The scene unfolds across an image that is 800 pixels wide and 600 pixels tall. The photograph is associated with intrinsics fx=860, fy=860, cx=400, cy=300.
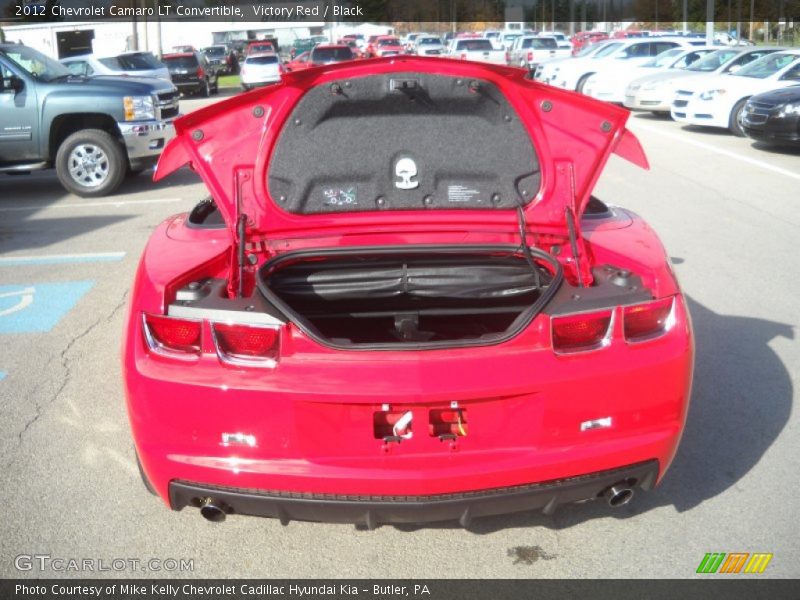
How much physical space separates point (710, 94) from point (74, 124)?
11.3 m

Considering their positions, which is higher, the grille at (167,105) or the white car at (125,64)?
the white car at (125,64)

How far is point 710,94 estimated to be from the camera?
16.2 meters

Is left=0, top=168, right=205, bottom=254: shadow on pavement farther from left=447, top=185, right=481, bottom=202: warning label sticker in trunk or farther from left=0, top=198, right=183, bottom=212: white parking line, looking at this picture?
left=447, top=185, right=481, bottom=202: warning label sticker in trunk

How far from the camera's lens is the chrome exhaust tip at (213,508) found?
2.93m

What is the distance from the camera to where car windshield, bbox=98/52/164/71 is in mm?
22609

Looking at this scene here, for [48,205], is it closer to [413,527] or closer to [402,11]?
[413,527]

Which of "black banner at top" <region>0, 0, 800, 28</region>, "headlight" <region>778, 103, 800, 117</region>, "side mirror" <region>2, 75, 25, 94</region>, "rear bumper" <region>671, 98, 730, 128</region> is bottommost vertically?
"rear bumper" <region>671, 98, 730, 128</region>

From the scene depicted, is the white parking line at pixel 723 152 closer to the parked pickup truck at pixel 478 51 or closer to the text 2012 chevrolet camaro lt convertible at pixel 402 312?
the text 2012 chevrolet camaro lt convertible at pixel 402 312

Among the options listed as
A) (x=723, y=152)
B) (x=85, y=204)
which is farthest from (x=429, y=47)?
(x=85, y=204)

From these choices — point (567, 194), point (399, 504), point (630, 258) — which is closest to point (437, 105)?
point (567, 194)

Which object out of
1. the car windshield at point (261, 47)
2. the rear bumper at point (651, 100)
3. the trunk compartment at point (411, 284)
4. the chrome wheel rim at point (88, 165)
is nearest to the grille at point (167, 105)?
the chrome wheel rim at point (88, 165)

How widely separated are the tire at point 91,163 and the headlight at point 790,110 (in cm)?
985

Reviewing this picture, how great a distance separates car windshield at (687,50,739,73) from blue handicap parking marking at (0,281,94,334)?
50.4 ft

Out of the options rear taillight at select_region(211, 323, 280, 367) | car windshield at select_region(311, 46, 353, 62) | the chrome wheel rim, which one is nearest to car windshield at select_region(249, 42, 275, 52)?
car windshield at select_region(311, 46, 353, 62)
